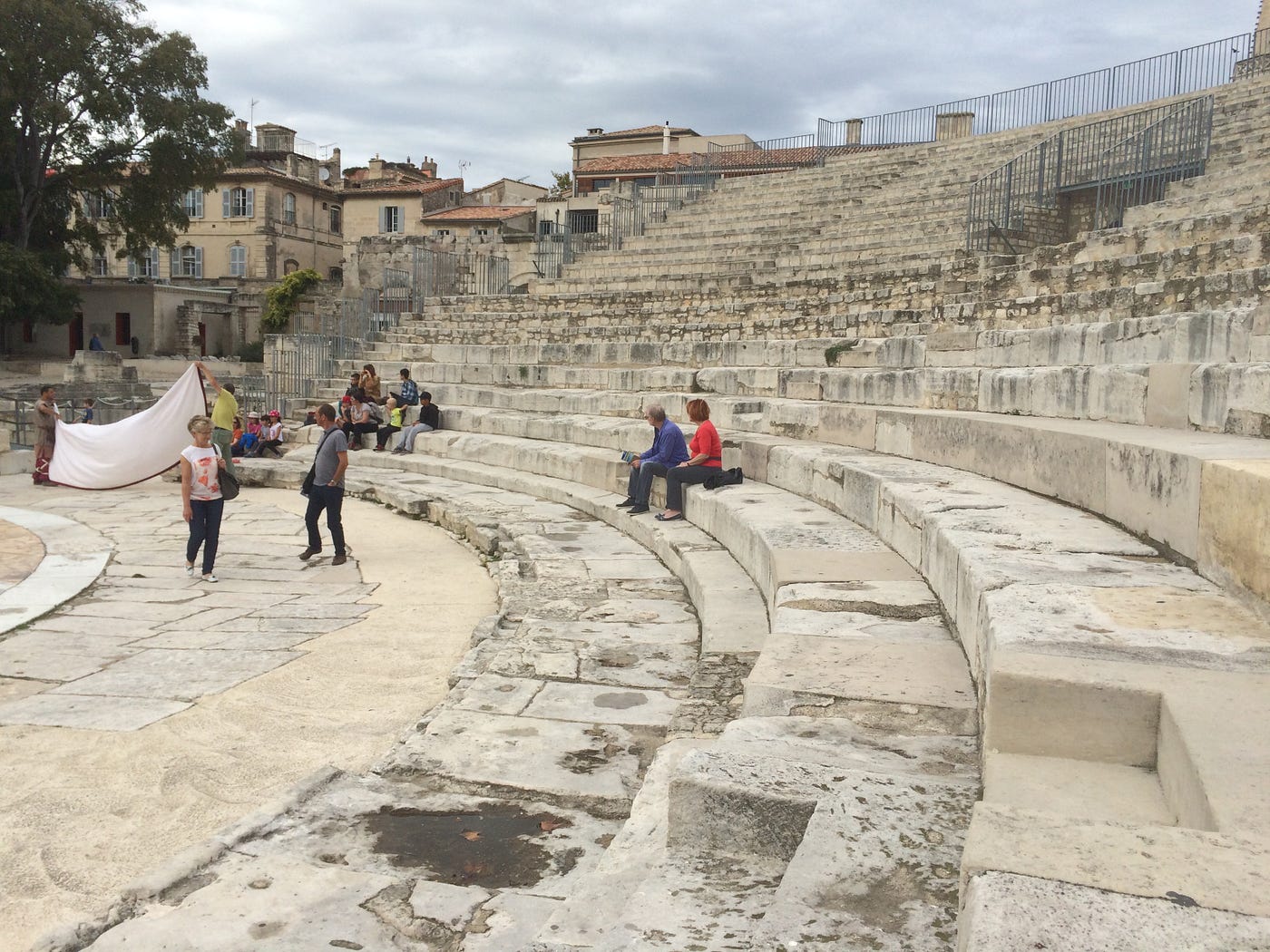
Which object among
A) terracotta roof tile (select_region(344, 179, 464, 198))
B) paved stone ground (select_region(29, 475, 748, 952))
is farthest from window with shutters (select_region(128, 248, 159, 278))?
paved stone ground (select_region(29, 475, 748, 952))

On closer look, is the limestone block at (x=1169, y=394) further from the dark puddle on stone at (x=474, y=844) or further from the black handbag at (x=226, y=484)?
the black handbag at (x=226, y=484)

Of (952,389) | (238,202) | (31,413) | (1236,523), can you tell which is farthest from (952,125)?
(238,202)

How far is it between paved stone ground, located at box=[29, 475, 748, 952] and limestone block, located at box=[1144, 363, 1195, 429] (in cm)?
291

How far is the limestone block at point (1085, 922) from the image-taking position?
1465 millimetres

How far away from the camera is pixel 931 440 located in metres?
7.08

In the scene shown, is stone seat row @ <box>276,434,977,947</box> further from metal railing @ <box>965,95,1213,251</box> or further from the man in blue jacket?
metal railing @ <box>965,95,1213,251</box>

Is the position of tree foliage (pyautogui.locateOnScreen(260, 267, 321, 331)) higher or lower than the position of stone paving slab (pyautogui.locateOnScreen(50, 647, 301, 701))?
higher

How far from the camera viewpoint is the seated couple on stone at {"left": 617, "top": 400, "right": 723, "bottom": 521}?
832cm

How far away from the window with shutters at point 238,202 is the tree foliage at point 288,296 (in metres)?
7.31

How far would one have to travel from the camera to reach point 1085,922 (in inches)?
60.0

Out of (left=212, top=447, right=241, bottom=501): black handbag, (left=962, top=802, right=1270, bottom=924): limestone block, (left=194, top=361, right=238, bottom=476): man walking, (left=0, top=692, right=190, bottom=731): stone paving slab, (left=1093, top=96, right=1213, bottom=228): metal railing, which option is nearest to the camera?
(left=962, top=802, right=1270, bottom=924): limestone block

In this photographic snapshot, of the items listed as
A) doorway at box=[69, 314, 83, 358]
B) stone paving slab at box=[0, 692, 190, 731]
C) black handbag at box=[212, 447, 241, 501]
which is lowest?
stone paving slab at box=[0, 692, 190, 731]

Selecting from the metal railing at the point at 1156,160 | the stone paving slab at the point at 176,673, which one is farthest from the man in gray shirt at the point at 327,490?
the metal railing at the point at 1156,160

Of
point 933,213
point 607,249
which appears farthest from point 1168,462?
point 607,249
